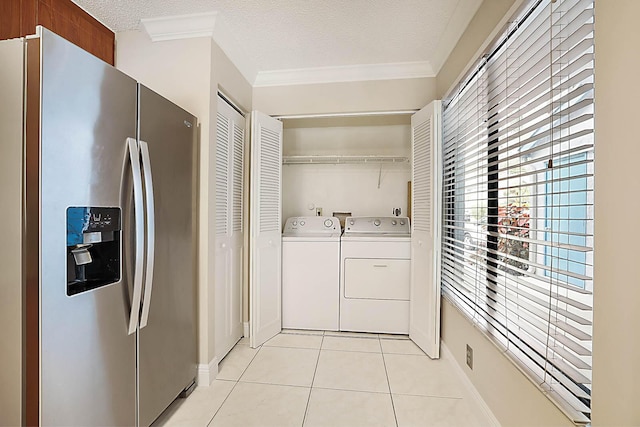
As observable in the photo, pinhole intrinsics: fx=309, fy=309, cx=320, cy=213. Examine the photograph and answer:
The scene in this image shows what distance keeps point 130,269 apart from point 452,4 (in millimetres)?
2302

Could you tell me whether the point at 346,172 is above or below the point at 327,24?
below

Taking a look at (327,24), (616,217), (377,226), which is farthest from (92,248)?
(377,226)

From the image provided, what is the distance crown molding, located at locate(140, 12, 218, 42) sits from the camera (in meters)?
1.99

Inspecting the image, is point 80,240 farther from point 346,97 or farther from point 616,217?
point 346,97

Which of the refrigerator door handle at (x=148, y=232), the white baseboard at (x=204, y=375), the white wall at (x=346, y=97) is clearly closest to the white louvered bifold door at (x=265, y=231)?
the white wall at (x=346, y=97)

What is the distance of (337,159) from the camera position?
135 inches

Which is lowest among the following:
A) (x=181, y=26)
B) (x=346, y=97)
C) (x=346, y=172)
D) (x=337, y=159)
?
(x=346, y=172)

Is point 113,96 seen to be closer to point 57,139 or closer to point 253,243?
point 57,139

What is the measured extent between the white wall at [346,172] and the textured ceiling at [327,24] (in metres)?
1.01

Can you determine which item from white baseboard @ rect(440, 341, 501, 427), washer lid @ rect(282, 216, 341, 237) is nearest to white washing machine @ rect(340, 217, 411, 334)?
washer lid @ rect(282, 216, 341, 237)

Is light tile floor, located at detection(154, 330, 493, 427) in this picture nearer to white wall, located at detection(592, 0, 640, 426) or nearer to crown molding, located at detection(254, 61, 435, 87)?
white wall, located at detection(592, 0, 640, 426)

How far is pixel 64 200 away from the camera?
108cm

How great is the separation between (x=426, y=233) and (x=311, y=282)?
45.6 inches

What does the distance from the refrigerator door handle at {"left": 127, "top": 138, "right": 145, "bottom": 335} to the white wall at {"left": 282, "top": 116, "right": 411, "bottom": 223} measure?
222 cm
